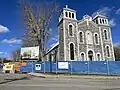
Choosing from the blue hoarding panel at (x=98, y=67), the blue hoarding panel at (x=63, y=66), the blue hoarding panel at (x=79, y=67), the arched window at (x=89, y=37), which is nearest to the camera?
the blue hoarding panel at (x=98, y=67)

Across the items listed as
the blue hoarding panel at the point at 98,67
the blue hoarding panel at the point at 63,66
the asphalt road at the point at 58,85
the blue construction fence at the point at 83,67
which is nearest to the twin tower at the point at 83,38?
the blue construction fence at the point at 83,67

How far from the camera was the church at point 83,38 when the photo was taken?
38.4 meters

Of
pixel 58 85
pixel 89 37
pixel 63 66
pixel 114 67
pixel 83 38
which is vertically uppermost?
pixel 89 37

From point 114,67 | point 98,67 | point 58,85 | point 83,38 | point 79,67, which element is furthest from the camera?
point 83,38

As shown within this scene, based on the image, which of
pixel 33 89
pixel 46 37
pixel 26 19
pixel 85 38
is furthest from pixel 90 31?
pixel 33 89

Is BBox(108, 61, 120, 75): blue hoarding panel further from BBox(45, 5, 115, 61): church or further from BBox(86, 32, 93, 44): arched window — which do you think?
BBox(86, 32, 93, 44): arched window

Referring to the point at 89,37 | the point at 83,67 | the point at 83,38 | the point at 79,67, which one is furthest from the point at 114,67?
the point at 89,37

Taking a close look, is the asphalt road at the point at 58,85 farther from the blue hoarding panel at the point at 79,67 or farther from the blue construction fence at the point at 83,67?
the blue hoarding panel at the point at 79,67

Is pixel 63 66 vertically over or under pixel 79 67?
over

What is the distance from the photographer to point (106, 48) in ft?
138

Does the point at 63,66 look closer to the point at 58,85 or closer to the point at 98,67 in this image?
the point at 98,67

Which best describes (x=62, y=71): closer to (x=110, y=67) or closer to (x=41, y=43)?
(x=110, y=67)

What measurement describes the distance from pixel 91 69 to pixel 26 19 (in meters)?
16.7

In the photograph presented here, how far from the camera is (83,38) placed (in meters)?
40.6
